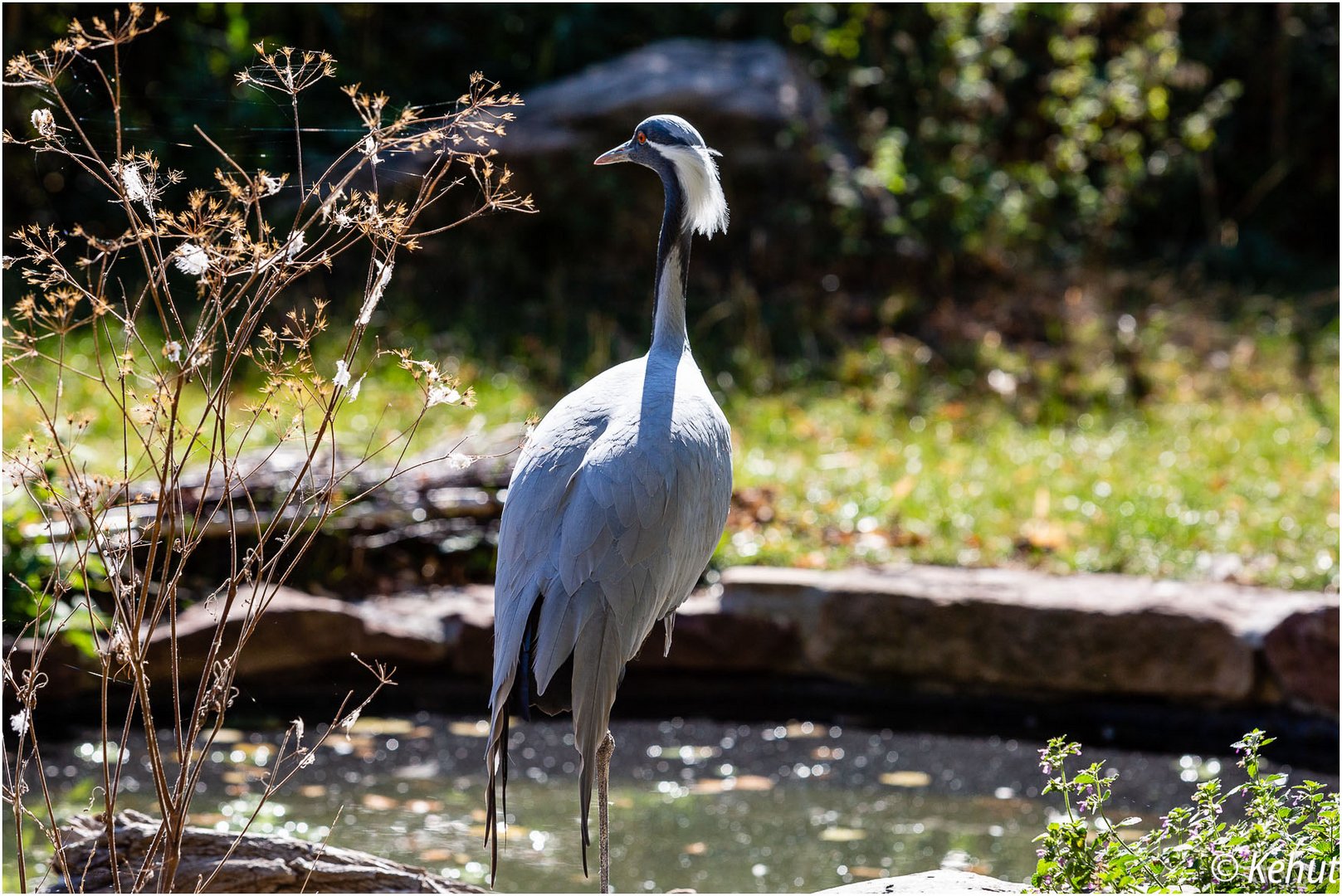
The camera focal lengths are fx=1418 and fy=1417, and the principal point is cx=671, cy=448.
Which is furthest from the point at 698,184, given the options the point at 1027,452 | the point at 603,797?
the point at 1027,452

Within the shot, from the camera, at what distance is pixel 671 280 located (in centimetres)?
334

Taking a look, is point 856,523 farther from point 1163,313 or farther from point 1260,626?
point 1163,313

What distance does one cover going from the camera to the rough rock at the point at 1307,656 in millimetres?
4242

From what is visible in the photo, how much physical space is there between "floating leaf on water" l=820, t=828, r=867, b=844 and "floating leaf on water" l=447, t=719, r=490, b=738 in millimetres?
1247

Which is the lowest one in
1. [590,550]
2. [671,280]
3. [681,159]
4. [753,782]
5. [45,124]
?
[753,782]

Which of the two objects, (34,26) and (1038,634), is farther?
(34,26)

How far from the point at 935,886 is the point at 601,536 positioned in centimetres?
94

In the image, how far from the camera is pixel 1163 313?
28.0 feet

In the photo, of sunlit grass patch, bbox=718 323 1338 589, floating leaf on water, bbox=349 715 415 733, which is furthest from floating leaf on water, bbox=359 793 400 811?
sunlit grass patch, bbox=718 323 1338 589

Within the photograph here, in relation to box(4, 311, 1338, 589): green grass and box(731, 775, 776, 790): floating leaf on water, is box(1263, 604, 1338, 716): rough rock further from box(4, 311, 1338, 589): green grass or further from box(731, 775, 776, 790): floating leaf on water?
box(731, 775, 776, 790): floating leaf on water

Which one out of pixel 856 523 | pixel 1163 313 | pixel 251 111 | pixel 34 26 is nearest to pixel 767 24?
pixel 1163 313

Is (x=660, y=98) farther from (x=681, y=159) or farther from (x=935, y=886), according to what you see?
(x=935, y=886)

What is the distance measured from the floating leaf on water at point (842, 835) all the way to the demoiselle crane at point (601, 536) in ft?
3.11

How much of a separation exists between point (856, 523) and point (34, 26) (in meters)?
6.16
